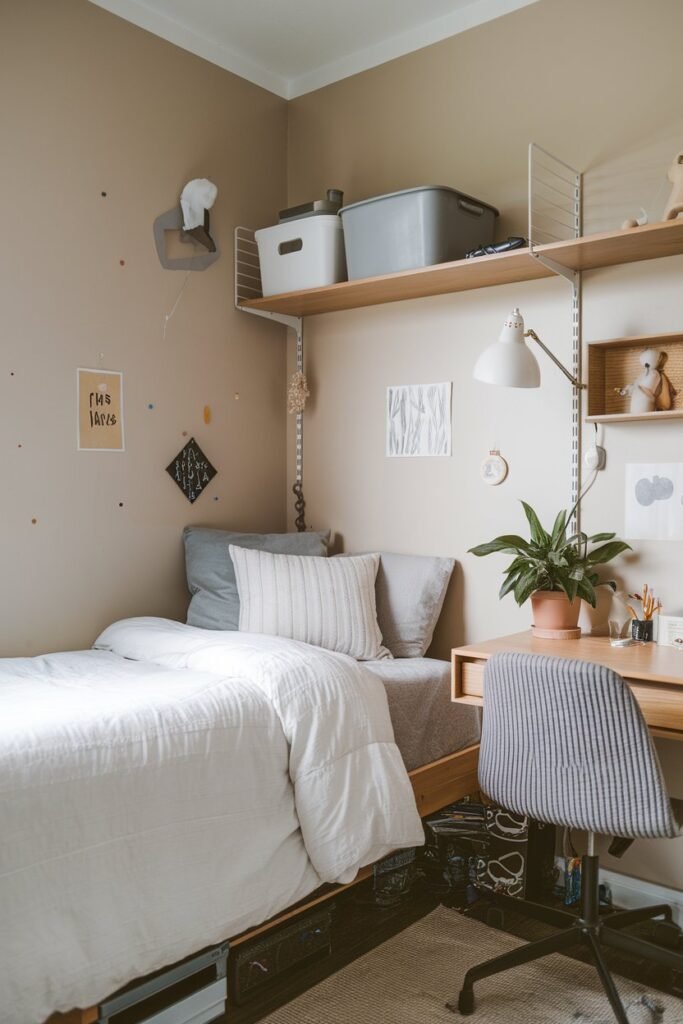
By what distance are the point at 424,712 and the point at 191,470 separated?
122 centimetres

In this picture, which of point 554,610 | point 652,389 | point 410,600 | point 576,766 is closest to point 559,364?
point 652,389

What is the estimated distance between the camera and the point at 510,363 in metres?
2.44

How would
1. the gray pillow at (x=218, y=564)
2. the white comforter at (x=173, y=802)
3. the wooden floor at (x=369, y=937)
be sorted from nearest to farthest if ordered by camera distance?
the white comforter at (x=173, y=802) → the wooden floor at (x=369, y=937) → the gray pillow at (x=218, y=564)

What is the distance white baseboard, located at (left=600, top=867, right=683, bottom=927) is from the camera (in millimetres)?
2520

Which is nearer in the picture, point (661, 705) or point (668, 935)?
point (661, 705)

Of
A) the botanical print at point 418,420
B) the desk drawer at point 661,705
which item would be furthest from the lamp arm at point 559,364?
the desk drawer at point 661,705

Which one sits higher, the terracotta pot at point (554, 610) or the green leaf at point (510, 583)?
the green leaf at point (510, 583)

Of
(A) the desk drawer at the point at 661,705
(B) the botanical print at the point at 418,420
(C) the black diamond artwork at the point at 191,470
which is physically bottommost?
(A) the desk drawer at the point at 661,705

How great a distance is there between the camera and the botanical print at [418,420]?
303cm

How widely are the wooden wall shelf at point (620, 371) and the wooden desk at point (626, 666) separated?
650mm

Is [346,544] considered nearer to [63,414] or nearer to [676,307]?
[63,414]

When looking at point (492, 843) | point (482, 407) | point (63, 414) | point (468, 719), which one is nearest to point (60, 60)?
point (63, 414)

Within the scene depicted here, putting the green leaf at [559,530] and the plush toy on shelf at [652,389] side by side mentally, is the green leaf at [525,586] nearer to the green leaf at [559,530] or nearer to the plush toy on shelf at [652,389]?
the green leaf at [559,530]

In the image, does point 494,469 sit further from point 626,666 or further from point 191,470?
point 191,470
